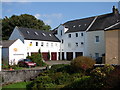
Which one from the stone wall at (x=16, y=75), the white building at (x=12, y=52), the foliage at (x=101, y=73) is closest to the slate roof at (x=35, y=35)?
the white building at (x=12, y=52)

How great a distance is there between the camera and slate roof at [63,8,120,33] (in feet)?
109

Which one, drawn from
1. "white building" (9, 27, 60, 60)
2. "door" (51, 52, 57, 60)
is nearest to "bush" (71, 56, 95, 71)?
"white building" (9, 27, 60, 60)

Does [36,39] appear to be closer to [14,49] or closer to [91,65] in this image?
[14,49]

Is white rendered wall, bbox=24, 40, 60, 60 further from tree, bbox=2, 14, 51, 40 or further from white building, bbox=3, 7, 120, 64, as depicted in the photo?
tree, bbox=2, 14, 51, 40

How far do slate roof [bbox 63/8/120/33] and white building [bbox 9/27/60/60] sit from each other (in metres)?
4.84

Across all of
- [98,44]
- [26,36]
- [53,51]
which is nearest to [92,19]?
[98,44]

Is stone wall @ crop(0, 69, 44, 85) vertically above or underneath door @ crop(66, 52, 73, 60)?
underneath

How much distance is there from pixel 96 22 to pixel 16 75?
24324 millimetres

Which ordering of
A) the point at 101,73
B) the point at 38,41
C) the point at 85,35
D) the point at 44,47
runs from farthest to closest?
the point at 44,47 < the point at 38,41 < the point at 85,35 < the point at 101,73

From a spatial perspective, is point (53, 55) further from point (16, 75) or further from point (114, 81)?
point (114, 81)

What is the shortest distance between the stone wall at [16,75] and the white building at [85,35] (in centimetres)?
1838

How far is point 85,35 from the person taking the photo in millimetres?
35844

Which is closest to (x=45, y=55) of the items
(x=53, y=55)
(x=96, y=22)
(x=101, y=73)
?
(x=53, y=55)

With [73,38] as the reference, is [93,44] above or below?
below
